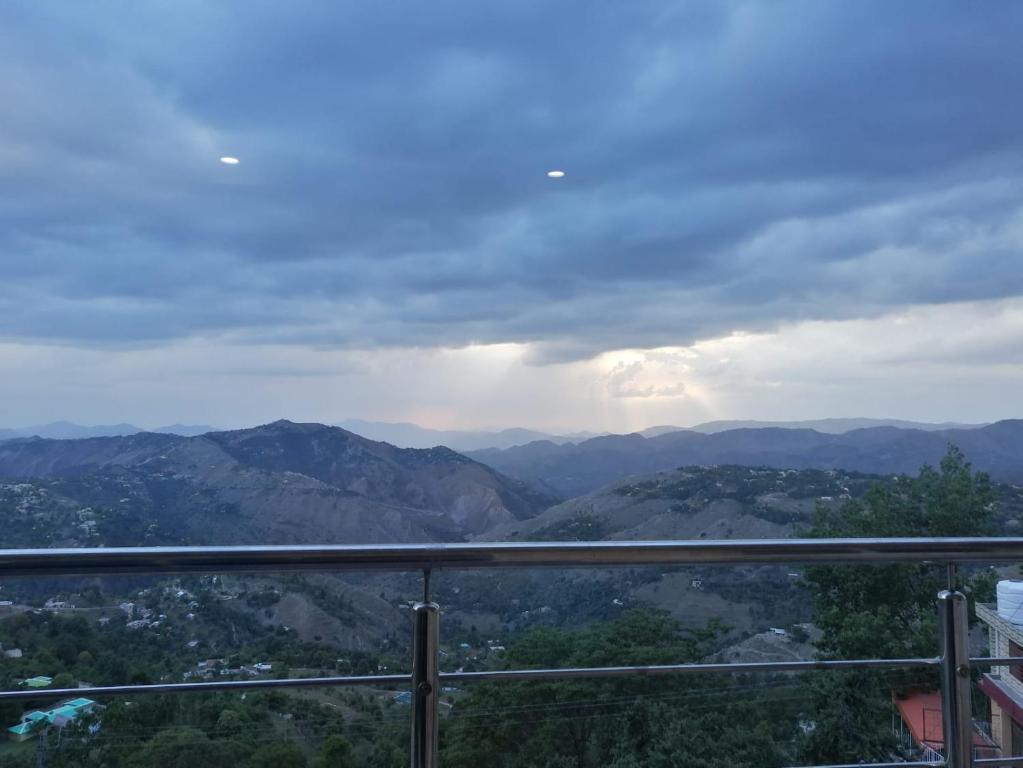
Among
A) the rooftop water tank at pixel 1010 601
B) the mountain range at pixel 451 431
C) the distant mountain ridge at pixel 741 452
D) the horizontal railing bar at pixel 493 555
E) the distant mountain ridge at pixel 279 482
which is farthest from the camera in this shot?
the mountain range at pixel 451 431

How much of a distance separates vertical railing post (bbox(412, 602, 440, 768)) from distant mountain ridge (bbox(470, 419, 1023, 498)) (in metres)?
4.20

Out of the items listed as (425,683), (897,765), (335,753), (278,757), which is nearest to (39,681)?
(278,757)

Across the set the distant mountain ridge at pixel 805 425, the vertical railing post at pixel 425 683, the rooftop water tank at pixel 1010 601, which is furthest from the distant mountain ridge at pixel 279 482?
the rooftop water tank at pixel 1010 601

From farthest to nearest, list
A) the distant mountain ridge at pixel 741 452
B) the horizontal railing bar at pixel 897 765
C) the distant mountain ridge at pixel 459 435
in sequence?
the distant mountain ridge at pixel 459 435
the distant mountain ridge at pixel 741 452
the horizontal railing bar at pixel 897 765

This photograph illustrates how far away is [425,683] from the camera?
4.86 ft

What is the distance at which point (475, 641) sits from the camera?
160 cm

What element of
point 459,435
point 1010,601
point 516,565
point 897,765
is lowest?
point 897,765

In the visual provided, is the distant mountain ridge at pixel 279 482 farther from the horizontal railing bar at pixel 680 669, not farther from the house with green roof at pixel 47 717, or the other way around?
the horizontal railing bar at pixel 680 669

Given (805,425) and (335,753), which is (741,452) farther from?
(335,753)

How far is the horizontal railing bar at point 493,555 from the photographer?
4.30 ft

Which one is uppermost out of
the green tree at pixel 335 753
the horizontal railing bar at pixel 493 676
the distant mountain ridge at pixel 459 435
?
the distant mountain ridge at pixel 459 435

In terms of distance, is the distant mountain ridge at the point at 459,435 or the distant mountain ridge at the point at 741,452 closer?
the distant mountain ridge at the point at 741,452

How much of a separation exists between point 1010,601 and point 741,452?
196 inches

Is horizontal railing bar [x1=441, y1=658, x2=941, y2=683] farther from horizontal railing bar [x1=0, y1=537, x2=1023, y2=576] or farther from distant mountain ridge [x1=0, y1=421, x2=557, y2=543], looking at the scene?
distant mountain ridge [x1=0, y1=421, x2=557, y2=543]
